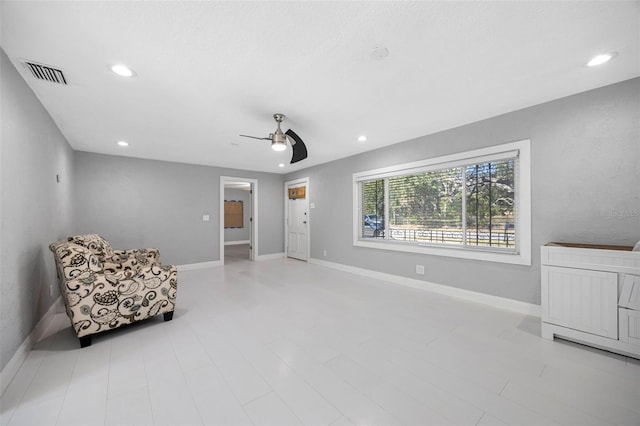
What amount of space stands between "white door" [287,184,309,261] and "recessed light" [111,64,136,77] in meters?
4.50

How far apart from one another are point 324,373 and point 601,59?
3.34 meters

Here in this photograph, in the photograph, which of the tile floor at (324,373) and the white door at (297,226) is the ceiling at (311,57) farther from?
the white door at (297,226)

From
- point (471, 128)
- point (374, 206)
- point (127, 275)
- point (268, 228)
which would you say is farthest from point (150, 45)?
point (268, 228)

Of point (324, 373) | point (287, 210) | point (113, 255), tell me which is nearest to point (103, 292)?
point (113, 255)

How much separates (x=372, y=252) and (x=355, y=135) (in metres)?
2.19

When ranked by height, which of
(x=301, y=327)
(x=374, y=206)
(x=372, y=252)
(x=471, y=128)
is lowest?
(x=301, y=327)

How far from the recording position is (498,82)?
93.7 inches

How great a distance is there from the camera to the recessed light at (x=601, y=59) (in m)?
1.99

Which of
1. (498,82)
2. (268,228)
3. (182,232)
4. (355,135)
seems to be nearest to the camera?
(498,82)

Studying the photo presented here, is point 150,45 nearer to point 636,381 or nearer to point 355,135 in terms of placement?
point 355,135

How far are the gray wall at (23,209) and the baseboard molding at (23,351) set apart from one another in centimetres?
5

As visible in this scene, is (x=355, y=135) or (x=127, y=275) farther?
(x=355, y=135)

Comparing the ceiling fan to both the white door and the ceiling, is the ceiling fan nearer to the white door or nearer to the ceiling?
the ceiling

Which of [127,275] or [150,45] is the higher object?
[150,45]
